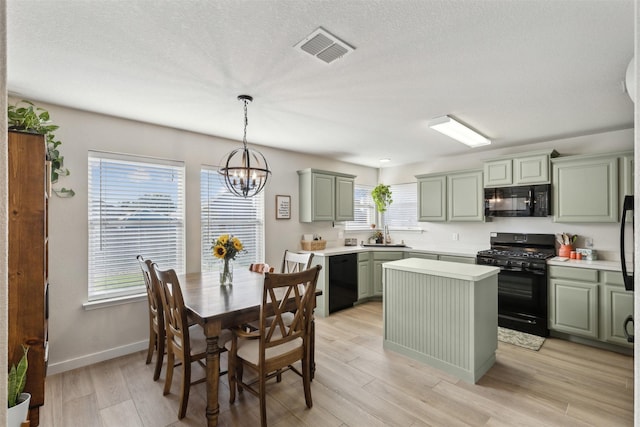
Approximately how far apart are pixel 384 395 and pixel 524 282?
246 centimetres

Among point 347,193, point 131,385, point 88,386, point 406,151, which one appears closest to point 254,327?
point 131,385

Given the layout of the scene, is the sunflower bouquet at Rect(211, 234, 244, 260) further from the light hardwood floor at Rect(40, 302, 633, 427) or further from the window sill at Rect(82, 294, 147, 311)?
the window sill at Rect(82, 294, 147, 311)

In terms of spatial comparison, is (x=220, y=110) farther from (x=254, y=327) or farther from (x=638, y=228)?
(x=638, y=228)

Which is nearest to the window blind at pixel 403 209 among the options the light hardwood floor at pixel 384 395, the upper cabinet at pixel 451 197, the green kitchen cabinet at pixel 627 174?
the upper cabinet at pixel 451 197

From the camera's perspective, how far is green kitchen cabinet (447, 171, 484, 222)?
4539 mm

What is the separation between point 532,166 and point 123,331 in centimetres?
520

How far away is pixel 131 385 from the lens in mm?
2592

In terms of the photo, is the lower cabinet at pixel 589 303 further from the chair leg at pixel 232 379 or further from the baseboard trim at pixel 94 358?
the baseboard trim at pixel 94 358

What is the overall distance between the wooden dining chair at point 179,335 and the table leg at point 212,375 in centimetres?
17

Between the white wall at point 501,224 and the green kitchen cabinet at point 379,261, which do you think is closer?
the white wall at point 501,224

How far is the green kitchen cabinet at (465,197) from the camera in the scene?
4.54 meters

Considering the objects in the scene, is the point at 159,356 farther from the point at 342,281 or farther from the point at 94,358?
the point at 342,281

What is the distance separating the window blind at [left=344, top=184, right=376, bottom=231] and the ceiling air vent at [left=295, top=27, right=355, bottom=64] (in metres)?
3.98

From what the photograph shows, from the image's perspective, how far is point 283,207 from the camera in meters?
4.64
